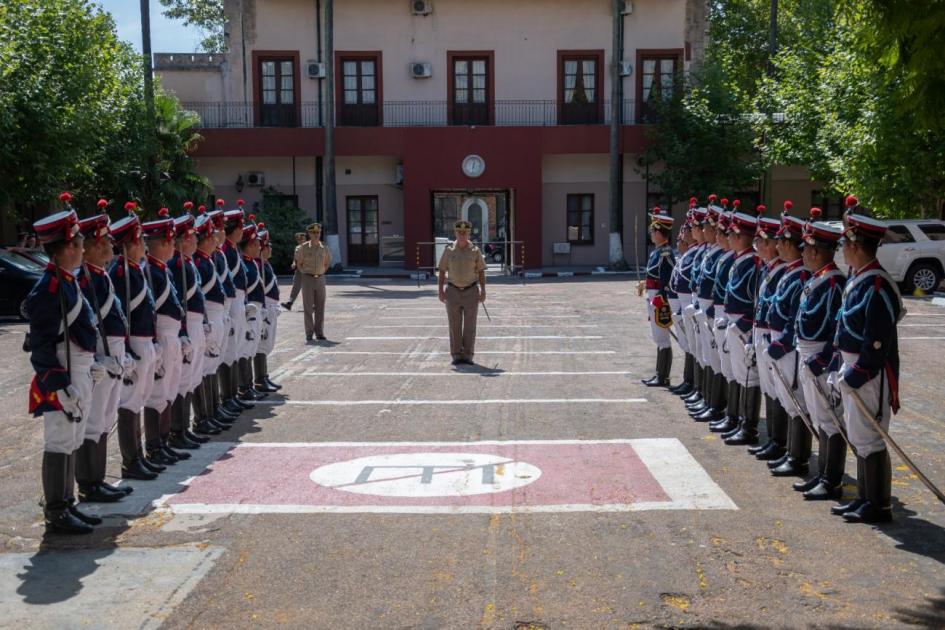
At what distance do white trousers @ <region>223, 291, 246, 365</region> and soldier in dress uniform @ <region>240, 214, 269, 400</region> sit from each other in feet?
0.69

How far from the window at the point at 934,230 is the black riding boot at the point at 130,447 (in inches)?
870

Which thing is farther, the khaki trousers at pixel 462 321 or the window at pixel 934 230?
the window at pixel 934 230

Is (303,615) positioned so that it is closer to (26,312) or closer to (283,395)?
(26,312)

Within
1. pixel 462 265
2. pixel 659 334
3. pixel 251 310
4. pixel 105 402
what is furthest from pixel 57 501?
pixel 462 265

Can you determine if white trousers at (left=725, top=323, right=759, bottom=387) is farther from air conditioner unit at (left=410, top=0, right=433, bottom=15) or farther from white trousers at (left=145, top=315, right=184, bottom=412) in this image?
air conditioner unit at (left=410, top=0, right=433, bottom=15)

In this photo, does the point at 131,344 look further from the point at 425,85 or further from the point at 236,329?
the point at 425,85

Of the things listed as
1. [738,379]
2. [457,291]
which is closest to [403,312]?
[457,291]

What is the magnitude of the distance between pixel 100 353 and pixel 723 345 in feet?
19.0

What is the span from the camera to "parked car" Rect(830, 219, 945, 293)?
25.3 meters

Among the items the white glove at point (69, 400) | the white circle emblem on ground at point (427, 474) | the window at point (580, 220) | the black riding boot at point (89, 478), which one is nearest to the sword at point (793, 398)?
the white circle emblem on ground at point (427, 474)

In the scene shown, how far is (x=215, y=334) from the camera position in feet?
34.6

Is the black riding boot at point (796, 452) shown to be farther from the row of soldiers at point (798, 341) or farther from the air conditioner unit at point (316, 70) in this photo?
the air conditioner unit at point (316, 70)

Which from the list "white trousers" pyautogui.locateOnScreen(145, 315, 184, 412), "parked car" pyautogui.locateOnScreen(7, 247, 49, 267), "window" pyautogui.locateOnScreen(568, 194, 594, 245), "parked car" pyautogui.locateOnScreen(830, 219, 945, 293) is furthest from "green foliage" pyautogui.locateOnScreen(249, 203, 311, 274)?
"white trousers" pyautogui.locateOnScreen(145, 315, 184, 412)

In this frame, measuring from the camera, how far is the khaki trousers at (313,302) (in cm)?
1755
